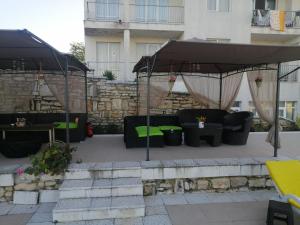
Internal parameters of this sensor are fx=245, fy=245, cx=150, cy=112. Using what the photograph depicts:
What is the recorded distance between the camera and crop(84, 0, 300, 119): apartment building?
11617 mm

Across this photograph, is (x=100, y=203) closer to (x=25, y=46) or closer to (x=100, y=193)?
(x=100, y=193)

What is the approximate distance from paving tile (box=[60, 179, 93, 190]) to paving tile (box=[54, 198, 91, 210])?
206 mm

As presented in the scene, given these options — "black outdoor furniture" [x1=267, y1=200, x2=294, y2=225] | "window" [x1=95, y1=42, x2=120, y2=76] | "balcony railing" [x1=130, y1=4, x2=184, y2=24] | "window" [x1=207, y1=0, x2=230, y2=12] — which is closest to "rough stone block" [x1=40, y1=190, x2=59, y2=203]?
"black outdoor furniture" [x1=267, y1=200, x2=294, y2=225]

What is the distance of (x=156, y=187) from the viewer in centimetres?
465

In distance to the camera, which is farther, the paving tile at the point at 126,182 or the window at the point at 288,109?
the window at the point at 288,109

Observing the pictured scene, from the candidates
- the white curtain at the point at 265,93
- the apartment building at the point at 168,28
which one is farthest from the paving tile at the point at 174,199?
the apartment building at the point at 168,28

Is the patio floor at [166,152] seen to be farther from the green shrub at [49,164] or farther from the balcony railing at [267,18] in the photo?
the balcony railing at [267,18]

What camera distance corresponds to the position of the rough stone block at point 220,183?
4793 millimetres

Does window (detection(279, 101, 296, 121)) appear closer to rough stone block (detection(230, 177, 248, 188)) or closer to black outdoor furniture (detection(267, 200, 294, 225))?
rough stone block (detection(230, 177, 248, 188))

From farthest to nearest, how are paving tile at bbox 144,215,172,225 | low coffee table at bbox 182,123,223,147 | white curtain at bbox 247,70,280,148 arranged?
low coffee table at bbox 182,123,223,147 → white curtain at bbox 247,70,280,148 → paving tile at bbox 144,215,172,225

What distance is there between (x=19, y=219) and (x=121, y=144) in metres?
3.24

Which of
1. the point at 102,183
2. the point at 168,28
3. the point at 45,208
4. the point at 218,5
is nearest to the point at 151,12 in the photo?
the point at 168,28

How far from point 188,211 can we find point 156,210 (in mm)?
527

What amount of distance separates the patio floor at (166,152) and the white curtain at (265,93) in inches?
27.2
